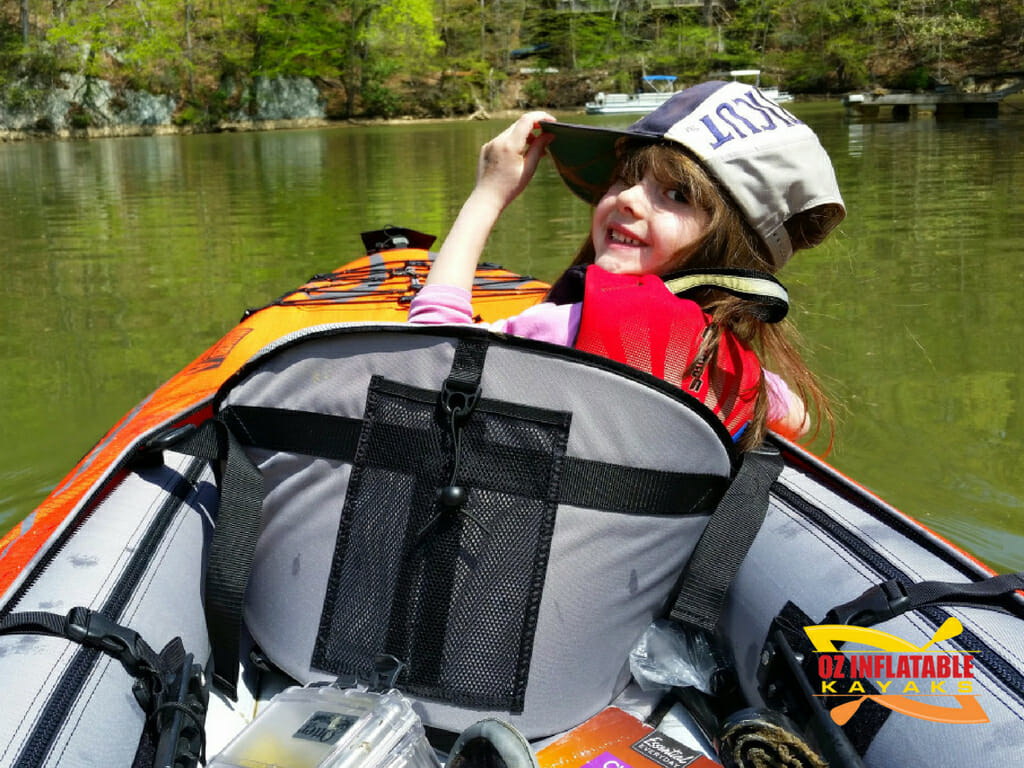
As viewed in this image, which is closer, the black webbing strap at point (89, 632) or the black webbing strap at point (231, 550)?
the black webbing strap at point (89, 632)

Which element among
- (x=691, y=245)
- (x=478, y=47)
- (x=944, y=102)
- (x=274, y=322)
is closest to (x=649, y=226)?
(x=691, y=245)

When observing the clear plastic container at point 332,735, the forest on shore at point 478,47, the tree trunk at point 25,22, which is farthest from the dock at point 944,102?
the tree trunk at point 25,22

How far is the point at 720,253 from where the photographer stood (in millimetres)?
1564

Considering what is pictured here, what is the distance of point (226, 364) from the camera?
252 centimetres

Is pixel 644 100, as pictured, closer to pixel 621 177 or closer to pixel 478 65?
pixel 478 65

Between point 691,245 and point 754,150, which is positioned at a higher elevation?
point 754,150

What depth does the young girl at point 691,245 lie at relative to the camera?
4.66 ft

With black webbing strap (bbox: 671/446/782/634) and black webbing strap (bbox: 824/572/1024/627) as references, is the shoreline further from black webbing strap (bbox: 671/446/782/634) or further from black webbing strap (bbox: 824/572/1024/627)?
black webbing strap (bbox: 824/572/1024/627)

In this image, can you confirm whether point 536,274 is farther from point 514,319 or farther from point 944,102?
point 944,102

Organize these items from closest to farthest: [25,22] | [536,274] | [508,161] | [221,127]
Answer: [508,161] → [536,274] → [25,22] → [221,127]

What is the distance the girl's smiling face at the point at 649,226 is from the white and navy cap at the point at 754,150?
0.07 meters

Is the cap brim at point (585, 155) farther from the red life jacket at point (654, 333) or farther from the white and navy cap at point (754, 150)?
the red life jacket at point (654, 333)

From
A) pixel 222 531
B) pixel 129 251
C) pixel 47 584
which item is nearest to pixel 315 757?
pixel 222 531

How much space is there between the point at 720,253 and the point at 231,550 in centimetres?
86
